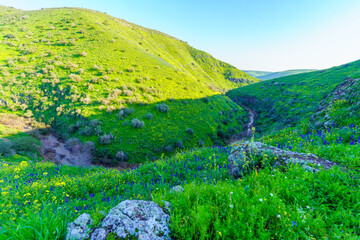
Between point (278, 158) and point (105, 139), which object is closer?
point (278, 158)

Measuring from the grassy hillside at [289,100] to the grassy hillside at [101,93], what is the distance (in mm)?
8215

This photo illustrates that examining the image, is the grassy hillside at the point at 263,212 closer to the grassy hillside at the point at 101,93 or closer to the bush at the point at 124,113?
the grassy hillside at the point at 101,93

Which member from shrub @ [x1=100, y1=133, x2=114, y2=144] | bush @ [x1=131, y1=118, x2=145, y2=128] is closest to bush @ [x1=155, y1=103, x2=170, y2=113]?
bush @ [x1=131, y1=118, x2=145, y2=128]

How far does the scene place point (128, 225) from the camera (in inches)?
89.0

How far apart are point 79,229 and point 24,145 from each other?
1997 centimetres

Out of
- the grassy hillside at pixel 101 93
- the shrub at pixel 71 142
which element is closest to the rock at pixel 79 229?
the grassy hillside at pixel 101 93

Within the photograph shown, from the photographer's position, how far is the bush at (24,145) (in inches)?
555

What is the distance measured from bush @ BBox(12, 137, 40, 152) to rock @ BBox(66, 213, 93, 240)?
762 inches

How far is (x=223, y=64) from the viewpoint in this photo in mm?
111375

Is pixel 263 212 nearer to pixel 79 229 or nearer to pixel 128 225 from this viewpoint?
pixel 128 225

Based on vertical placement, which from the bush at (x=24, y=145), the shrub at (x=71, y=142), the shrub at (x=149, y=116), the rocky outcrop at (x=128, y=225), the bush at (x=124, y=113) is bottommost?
the shrub at (x=71, y=142)

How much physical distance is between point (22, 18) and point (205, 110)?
2470 inches

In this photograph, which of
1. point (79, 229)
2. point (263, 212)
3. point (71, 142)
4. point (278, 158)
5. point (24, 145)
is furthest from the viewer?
point (71, 142)

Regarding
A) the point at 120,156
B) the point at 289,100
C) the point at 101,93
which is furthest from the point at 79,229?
the point at 289,100
